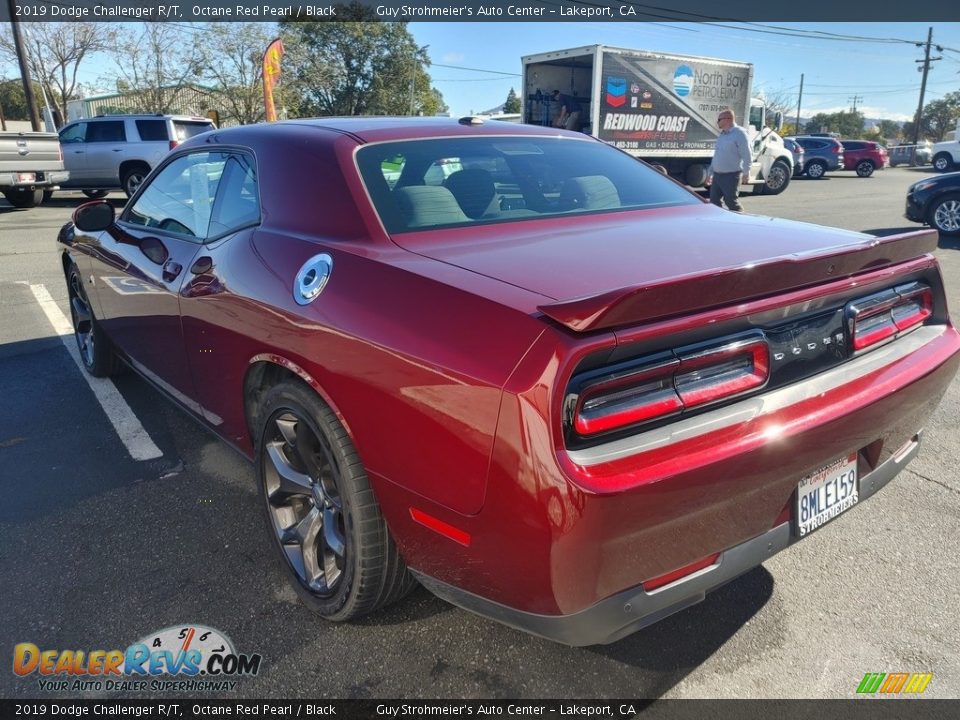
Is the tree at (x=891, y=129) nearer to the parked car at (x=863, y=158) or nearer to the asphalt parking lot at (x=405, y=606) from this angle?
the parked car at (x=863, y=158)

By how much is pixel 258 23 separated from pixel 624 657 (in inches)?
1502

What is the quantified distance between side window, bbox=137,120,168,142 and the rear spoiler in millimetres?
16441

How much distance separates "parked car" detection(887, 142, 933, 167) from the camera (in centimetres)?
4306

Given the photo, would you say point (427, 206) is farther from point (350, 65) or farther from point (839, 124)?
point (839, 124)

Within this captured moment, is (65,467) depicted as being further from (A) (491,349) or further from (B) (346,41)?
(B) (346,41)

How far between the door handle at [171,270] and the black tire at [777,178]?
19483mm

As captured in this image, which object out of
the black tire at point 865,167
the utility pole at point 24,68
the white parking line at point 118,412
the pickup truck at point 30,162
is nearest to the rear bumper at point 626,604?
the white parking line at point 118,412

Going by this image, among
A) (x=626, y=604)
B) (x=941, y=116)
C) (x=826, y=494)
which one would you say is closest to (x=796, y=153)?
(x=826, y=494)

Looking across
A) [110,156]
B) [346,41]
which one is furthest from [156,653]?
[346,41]

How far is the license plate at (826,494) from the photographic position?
2014mm

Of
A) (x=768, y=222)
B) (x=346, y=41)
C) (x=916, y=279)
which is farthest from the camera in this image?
(x=346, y=41)

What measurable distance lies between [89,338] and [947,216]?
11.3m

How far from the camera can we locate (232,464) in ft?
11.7

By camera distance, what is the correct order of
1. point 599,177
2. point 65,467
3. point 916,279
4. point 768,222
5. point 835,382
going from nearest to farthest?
point 835,382 < point 916,279 < point 768,222 < point 599,177 < point 65,467
